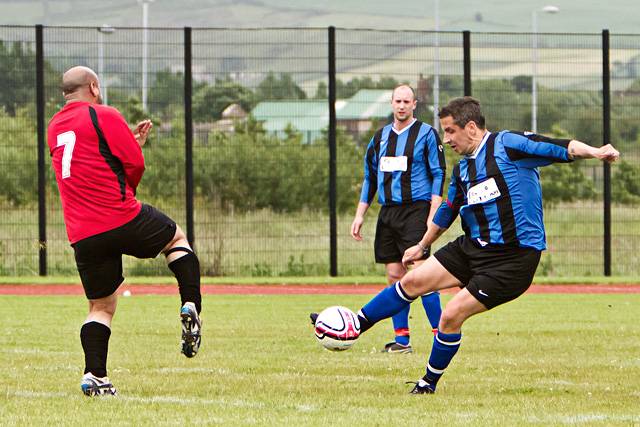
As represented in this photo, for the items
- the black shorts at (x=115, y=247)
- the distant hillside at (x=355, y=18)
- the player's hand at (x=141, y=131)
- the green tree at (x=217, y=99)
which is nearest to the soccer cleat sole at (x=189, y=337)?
the black shorts at (x=115, y=247)

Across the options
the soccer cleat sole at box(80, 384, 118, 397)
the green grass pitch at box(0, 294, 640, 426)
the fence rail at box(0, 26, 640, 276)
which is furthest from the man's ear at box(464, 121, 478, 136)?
the fence rail at box(0, 26, 640, 276)

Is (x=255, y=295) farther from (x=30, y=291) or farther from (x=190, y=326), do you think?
(x=190, y=326)

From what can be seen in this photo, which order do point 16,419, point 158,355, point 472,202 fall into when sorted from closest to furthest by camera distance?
point 16,419 < point 472,202 < point 158,355

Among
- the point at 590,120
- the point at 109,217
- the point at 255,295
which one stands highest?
the point at 590,120

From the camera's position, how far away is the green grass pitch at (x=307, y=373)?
23.6ft

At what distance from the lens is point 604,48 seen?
21.3m

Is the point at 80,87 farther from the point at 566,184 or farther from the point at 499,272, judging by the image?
the point at 566,184

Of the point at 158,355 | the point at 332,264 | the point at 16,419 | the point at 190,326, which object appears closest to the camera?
the point at 16,419

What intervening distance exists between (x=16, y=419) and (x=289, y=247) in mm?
13811

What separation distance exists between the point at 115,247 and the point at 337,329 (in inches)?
60.1

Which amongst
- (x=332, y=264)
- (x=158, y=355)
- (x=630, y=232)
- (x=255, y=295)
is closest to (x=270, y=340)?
(x=158, y=355)

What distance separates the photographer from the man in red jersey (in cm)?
775

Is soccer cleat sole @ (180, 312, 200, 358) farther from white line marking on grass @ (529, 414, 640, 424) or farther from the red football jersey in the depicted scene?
white line marking on grass @ (529, 414, 640, 424)

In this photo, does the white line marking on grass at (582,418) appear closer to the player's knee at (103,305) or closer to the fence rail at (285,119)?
the player's knee at (103,305)
